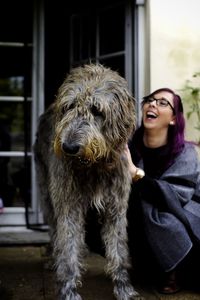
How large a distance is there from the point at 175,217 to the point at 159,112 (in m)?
0.69

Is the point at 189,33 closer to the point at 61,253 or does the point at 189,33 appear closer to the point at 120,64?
the point at 120,64

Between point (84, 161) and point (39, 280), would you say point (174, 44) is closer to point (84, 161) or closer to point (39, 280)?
point (84, 161)

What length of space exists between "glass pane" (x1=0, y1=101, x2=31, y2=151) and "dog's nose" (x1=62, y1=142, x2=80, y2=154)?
258 centimetres

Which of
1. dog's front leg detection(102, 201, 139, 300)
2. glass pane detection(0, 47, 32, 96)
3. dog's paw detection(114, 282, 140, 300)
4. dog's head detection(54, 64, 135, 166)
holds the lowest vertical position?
dog's paw detection(114, 282, 140, 300)

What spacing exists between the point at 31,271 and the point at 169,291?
103 centimetres

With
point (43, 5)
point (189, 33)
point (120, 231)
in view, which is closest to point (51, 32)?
point (43, 5)

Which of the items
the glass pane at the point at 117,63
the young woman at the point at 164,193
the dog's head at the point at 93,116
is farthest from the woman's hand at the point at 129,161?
the glass pane at the point at 117,63

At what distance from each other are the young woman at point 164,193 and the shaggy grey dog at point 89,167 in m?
0.30

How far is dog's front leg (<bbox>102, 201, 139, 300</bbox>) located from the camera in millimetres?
3387

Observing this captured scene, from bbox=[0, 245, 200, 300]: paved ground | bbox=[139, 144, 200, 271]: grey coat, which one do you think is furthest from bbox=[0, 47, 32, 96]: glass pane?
bbox=[139, 144, 200, 271]: grey coat

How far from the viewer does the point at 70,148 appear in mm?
2943

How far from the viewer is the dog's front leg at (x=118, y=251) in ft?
11.1

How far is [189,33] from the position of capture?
4.59m

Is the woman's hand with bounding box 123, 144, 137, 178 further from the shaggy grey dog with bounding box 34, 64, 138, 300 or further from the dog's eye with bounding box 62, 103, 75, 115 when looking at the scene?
the dog's eye with bounding box 62, 103, 75, 115
